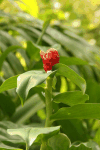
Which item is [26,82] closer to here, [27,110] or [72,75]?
[72,75]

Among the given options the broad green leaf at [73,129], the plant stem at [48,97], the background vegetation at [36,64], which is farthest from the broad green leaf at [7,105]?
the plant stem at [48,97]

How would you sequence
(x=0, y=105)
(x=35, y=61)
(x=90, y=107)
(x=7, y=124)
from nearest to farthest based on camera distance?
(x=90, y=107), (x=7, y=124), (x=0, y=105), (x=35, y=61)

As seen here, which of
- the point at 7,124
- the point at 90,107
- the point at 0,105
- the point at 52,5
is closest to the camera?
the point at 90,107

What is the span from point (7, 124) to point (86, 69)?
387 millimetres

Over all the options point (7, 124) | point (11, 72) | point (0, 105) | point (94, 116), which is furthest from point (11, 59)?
point (94, 116)

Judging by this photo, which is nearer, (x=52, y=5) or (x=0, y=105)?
(x=0, y=105)

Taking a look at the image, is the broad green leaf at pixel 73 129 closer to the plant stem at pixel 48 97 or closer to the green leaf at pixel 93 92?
the green leaf at pixel 93 92

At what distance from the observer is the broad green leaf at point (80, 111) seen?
0.25 metres

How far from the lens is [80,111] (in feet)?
Result: 0.85

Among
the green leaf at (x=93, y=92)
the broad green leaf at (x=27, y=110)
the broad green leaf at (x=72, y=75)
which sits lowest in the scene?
the broad green leaf at (x=27, y=110)

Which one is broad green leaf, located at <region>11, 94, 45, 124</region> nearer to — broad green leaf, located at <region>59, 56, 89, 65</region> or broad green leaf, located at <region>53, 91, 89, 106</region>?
broad green leaf, located at <region>59, 56, 89, 65</region>

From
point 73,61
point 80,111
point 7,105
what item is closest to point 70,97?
point 80,111

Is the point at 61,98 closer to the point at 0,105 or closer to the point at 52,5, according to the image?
the point at 0,105

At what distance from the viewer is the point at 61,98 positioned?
0.28 meters
